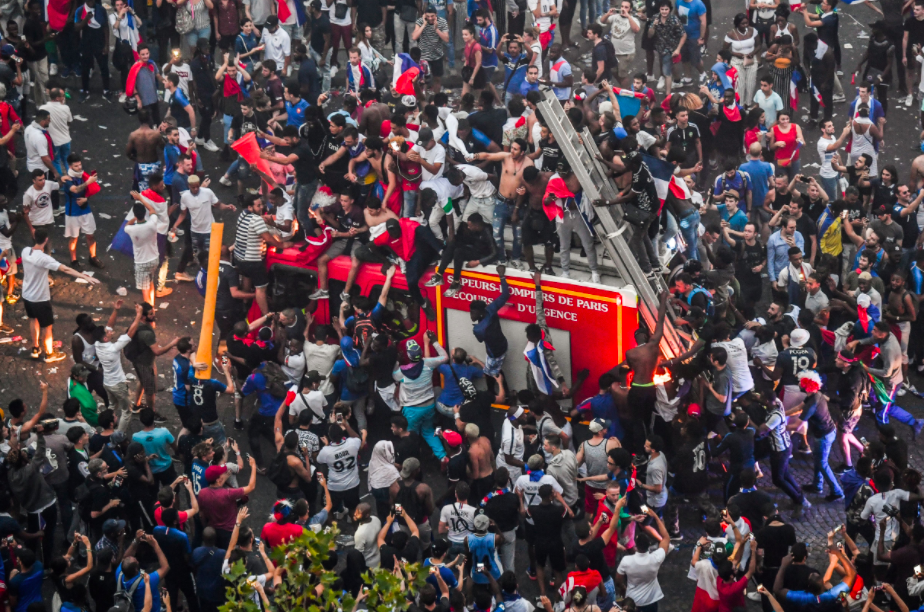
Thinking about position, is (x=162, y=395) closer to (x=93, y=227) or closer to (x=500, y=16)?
(x=93, y=227)

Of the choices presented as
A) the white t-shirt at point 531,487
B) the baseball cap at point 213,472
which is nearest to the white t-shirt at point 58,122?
the baseball cap at point 213,472

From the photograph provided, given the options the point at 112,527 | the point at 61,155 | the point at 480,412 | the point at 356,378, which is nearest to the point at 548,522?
the point at 480,412

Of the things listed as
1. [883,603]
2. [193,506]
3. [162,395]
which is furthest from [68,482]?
[883,603]

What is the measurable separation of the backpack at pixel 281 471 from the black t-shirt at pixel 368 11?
1062cm

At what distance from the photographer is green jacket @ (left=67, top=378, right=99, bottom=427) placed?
1472 centimetres

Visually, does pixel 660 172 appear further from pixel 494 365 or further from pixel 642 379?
pixel 494 365

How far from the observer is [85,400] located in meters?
14.7

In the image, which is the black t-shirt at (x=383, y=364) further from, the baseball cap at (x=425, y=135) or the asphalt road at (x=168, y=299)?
the baseball cap at (x=425, y=135)

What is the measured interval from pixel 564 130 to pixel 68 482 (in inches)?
260

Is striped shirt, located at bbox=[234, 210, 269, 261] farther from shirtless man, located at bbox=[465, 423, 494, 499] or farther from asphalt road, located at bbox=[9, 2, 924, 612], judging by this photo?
shirtless man, located at bbox=[465, 423, 494, 499]

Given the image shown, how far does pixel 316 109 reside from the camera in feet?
57.8

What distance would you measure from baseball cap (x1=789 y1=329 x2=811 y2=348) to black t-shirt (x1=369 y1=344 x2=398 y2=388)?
4338 mm

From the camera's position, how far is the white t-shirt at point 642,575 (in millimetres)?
11953

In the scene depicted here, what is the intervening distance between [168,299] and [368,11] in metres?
6.81
